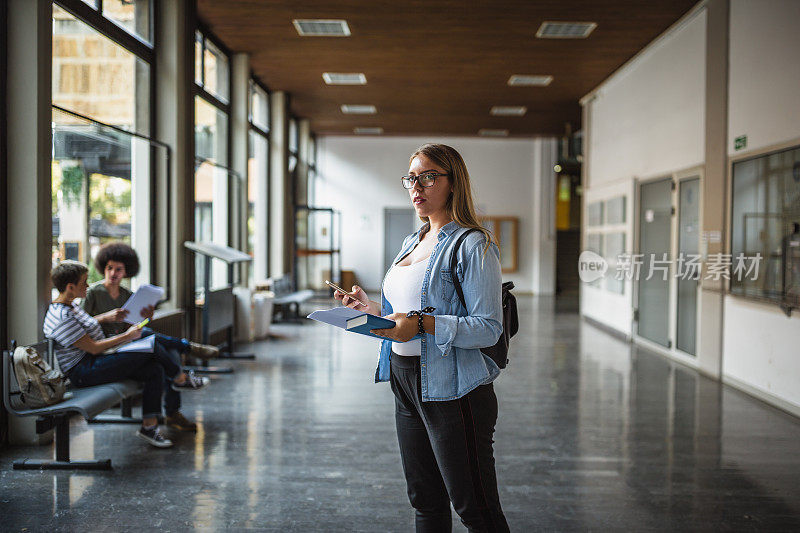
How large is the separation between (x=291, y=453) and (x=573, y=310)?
1030 centimetres

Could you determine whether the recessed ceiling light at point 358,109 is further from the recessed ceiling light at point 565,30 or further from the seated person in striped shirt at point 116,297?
the seated person in striped shirt at point 116,297

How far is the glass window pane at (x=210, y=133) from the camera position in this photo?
25.9 feet

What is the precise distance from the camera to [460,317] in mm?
1896

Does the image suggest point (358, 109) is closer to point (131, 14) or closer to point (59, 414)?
point (131, 14)

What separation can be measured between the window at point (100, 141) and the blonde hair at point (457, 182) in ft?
10.9

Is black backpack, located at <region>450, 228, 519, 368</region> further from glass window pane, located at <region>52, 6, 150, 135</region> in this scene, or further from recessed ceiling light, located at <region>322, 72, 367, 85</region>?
recessed ceiling light, located at <region>322, 72, 367, 85</region>

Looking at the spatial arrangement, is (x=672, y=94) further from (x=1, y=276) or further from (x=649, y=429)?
(x=1, y=276)

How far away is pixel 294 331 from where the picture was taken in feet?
32.7

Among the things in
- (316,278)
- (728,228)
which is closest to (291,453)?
(728,228)

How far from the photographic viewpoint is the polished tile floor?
10.3 feet

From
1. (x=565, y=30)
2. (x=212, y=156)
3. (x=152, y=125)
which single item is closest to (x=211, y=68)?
(x=212, y=156)

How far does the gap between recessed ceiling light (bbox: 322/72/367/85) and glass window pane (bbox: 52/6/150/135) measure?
4504 millimetres

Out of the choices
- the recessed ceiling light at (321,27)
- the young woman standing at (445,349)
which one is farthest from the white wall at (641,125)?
the young woman standing at (445,349)

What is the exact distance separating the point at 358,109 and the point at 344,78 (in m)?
2.78
